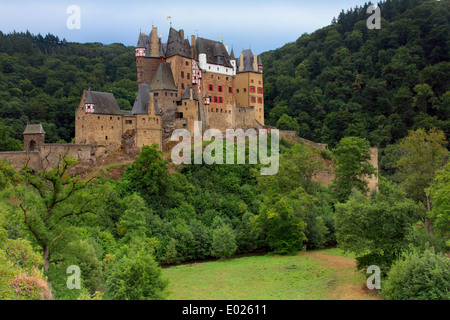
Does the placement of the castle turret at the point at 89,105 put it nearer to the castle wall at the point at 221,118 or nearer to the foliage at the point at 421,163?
the castle wall at the point at 221,118

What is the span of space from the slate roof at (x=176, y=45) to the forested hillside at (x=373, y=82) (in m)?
19.3

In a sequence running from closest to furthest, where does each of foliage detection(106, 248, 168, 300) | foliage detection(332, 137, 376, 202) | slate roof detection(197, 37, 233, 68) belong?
foliage detection(106, 248, 168, 300) → foliage detection(332, 137, 376, 202) → slate roof detection(197, 37, 233, 68)

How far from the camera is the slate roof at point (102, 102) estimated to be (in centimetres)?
4203

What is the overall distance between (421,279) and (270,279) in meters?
10.6

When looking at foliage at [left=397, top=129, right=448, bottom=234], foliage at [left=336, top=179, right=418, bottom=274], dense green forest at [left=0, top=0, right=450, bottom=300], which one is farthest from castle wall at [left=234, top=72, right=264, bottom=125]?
foliage at [left=336, top=179, right=418, bottom=274]

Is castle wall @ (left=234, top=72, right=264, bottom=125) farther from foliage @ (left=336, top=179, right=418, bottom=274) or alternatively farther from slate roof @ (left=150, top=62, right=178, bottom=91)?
foliage @ (left=336, top=179, right=418, bottom=274)

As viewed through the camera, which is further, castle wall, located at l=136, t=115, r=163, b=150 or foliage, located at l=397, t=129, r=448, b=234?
castle wall, located at l=136, t=115, r=163, b=150

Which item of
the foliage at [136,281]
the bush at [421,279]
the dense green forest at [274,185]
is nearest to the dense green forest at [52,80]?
the dense green forest at [274,185]

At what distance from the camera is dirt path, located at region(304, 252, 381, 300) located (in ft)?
79.8

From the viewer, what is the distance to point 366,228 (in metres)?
25.5

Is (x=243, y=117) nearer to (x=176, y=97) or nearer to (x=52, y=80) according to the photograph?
(x=176, y=97)

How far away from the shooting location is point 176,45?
48.4 metres

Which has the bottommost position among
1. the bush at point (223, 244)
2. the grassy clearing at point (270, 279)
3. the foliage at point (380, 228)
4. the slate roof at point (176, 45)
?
the grassy clearing at point (270, 279)

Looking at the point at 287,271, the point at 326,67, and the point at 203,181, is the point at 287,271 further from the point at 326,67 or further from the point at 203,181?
the point at 326,67
